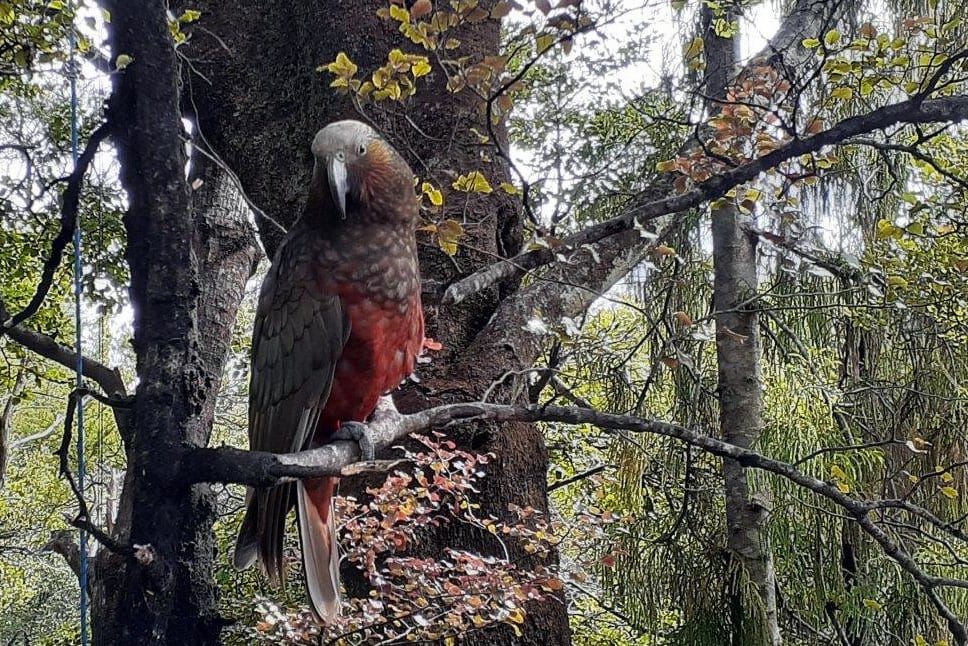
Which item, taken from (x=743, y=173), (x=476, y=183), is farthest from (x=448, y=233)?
(x=743, y=173)

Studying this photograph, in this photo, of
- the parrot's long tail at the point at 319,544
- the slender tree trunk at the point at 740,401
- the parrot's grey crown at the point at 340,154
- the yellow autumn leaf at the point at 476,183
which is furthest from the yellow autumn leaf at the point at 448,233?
the slender tree trunk at the point at 740,401

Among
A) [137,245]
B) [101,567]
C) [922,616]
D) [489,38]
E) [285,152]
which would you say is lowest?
[922,616]

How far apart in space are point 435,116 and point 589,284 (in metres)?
0.73

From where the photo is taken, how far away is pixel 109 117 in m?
1.21

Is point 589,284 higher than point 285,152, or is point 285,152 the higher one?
point 285,152

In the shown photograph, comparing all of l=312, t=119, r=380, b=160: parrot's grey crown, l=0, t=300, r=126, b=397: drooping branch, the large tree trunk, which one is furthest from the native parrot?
l=0, t=300, r=126, b=397: drooping branch

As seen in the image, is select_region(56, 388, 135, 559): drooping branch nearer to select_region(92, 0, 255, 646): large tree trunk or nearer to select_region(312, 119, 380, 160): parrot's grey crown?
select_region(92, 0, 255, 646): large tree trunk

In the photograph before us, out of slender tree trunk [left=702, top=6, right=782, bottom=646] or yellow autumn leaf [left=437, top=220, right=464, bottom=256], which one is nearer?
yellow autumn leaf [left=437, top=220, right=464, bottom=256]

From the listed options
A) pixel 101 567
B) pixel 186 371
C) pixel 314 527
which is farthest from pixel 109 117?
pixel 101 567

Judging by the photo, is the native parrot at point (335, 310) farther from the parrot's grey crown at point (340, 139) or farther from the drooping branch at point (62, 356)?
the drooping branch at point (62, 356)

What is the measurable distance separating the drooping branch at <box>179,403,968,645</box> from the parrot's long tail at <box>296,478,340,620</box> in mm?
133

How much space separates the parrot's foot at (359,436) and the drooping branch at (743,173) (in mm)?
371

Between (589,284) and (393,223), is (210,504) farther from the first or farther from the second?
(589,284)

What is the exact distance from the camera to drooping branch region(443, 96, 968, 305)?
5.50 feet
